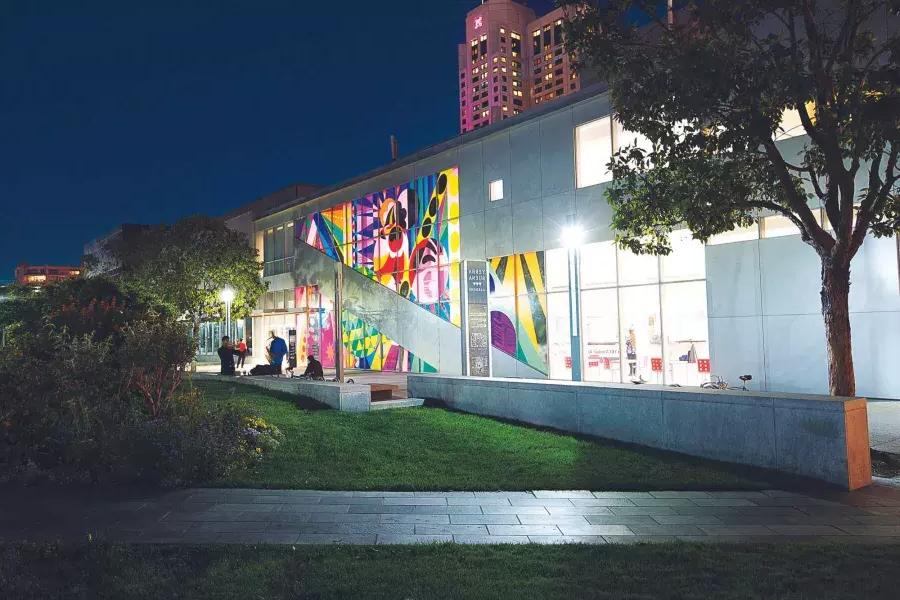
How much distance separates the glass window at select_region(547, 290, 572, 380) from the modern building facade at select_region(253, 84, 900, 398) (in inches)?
1.4

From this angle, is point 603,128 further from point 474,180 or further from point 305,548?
point 305,548

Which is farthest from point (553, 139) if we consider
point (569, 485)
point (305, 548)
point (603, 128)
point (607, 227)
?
point (305, 548)

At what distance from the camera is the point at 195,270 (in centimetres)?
2998

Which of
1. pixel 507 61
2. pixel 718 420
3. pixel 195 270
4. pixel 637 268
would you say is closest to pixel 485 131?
pixel 637 268

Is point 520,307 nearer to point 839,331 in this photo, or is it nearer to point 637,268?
point 637,268

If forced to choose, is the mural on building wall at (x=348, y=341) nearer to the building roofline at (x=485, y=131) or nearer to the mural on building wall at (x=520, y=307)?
the mural on building wall at (x=520, y=307)

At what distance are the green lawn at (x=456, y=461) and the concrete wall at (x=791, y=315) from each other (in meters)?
7.75

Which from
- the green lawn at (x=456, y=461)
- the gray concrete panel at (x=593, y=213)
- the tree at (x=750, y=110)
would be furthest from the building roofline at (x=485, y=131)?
the green lawn at (x=456, y=461)

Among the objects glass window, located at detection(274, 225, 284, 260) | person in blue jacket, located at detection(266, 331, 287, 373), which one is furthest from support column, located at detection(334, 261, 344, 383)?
glass window, located at detection(274, 225, 284, 260)

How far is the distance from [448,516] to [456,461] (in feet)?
8.65

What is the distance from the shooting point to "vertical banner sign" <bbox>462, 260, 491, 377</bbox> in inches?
609

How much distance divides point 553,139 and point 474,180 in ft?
12.4

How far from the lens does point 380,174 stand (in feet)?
95.0

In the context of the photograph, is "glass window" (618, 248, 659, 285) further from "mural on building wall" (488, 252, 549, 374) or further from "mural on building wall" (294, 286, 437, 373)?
"mural on building wall" (294, 286, 437, 373)
